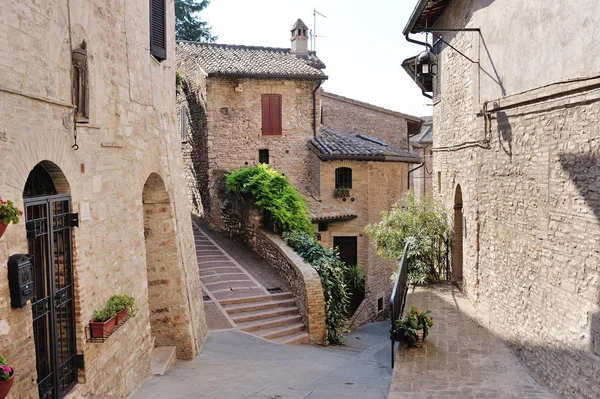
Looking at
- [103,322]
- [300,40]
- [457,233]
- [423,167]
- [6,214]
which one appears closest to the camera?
[6,214]

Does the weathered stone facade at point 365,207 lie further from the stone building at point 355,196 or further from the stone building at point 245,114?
the stone building at point 245,114

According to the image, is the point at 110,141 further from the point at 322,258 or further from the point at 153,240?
the point at 322,258

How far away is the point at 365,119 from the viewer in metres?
25.5

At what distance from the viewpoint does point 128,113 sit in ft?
27.5

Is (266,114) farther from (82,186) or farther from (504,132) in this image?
(82,186)

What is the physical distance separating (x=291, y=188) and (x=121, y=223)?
408 inches

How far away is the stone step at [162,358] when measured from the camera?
9.23 m

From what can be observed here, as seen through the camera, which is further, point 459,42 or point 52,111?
point 459,42

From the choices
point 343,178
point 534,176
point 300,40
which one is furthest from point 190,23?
point 534,176

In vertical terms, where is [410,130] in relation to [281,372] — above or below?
above

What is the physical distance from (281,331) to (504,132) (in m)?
6.97

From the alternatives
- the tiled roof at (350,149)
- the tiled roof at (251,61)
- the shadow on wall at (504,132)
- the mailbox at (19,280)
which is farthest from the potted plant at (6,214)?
the tiled roof at (350,149)

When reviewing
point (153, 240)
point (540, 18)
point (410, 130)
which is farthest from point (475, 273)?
point (410, 130)

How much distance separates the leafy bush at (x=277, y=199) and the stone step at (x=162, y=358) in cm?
741
